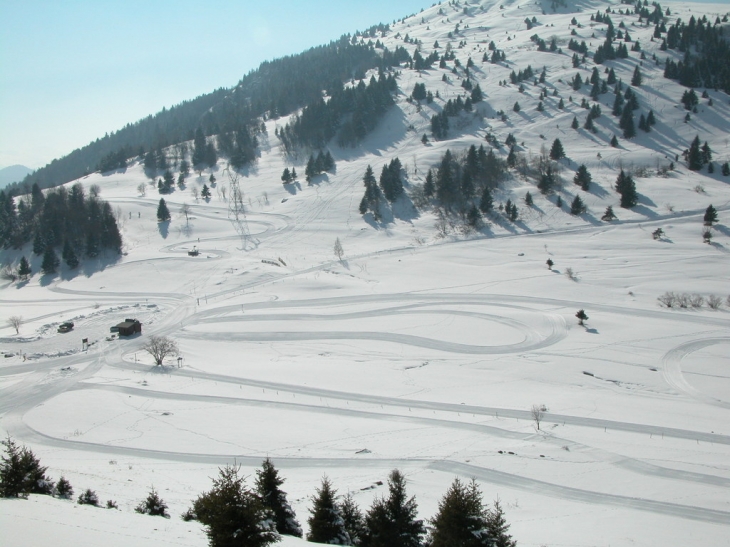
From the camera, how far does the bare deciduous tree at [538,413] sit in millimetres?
27719

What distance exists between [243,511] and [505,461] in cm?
1732

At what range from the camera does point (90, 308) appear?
2336 inches

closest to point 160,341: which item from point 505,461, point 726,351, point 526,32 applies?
point 505,461

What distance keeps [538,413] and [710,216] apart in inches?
2541

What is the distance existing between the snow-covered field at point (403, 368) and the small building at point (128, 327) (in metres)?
1.09

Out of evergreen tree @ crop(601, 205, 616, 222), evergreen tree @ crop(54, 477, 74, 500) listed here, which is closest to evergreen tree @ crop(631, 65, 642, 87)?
evergreen tree @ crop(601, 205, 616, 222)

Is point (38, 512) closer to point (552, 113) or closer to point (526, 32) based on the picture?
point (552, 113)

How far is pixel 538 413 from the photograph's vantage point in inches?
1126

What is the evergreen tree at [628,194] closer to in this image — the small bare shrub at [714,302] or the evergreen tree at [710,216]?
the evergreen tree at [710,216]

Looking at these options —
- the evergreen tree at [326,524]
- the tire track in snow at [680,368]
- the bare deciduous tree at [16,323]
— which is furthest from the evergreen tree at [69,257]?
the tire track in snow at [680,368]

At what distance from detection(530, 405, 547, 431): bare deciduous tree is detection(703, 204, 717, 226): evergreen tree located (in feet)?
204

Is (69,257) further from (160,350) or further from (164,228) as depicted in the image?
(160,350)

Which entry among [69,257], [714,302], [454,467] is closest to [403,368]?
[454,467]

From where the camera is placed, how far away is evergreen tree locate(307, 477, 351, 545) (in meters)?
14.5
